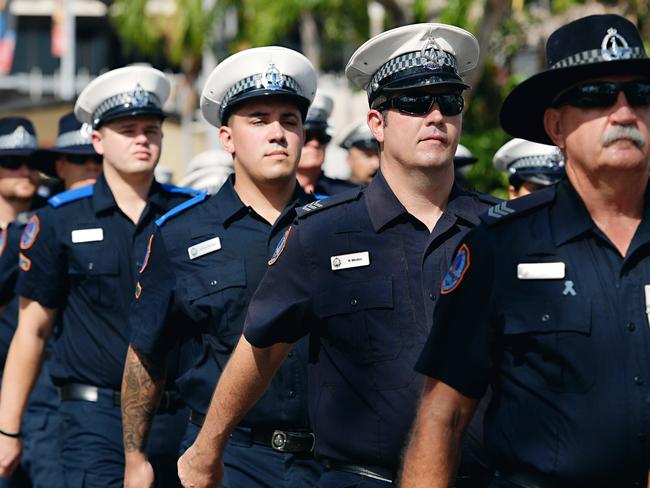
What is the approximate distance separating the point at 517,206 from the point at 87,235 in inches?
146

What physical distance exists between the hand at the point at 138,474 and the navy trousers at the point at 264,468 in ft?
2.02

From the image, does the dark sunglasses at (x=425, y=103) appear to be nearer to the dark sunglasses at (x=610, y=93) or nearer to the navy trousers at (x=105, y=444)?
the dark sunglasses at (x=610, y=93)

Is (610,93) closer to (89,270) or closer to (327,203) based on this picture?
(327,203)

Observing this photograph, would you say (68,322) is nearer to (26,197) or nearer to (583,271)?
(26,197)

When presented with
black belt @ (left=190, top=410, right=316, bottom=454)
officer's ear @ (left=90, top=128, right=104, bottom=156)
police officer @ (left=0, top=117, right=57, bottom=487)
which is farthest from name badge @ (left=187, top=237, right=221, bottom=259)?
police officer @ (left=0, top=117, right=57, bottom=487)

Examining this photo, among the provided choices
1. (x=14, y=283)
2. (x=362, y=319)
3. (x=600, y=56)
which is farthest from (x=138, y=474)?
(x=600, y=56)

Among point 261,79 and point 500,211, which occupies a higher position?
point 261,79

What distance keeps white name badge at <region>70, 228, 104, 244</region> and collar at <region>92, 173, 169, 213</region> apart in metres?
0.12

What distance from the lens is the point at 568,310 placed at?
3.92m

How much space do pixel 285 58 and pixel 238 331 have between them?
130 centimetres

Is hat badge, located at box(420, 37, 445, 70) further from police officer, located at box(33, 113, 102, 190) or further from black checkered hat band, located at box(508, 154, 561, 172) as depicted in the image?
police officer, located at box(33, 113, 102, 190)

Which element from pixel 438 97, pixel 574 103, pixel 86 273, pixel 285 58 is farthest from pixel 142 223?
pixel 574 103

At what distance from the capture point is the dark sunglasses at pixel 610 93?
13.1ft

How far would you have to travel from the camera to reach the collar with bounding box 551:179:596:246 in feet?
Answer: 13.2
